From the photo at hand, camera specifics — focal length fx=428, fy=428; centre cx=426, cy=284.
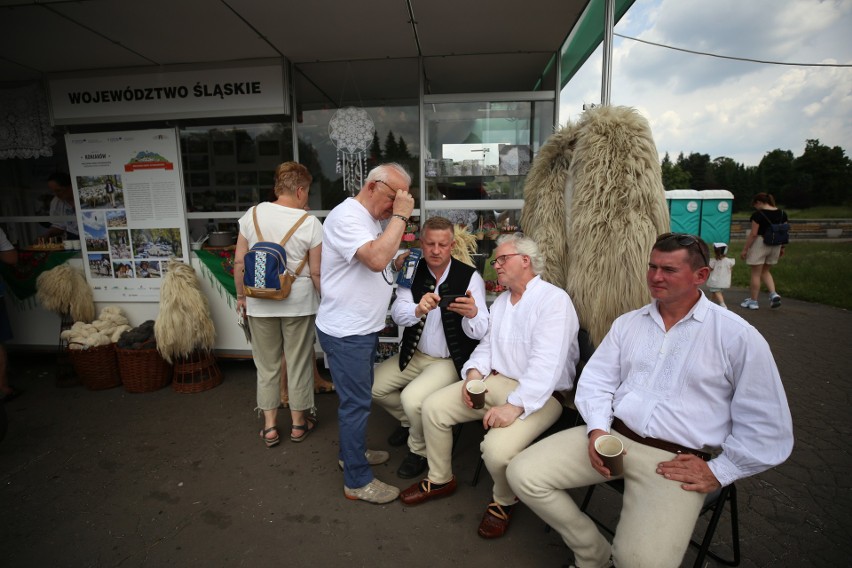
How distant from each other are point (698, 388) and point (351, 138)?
391 cm

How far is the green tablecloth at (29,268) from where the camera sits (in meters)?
4.72

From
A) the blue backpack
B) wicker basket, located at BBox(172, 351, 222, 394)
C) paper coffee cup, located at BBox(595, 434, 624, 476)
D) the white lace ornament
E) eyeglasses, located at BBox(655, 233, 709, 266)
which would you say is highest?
the white lace ornament

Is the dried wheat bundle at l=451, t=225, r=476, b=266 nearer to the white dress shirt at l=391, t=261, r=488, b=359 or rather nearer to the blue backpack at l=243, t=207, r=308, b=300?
the white dress shirt at l=391, t=261, r=488, b=359

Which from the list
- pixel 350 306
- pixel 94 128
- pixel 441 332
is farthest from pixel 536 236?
pixel 94 128

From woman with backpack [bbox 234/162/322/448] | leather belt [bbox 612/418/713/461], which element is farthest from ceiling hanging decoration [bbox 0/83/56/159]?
leather belt [bbox 612/418/713/461]

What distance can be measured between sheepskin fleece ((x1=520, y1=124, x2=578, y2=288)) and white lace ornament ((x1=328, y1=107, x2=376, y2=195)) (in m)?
2.45

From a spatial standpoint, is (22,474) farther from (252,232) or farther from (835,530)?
(835,530)

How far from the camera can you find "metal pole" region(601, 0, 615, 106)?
107 inches

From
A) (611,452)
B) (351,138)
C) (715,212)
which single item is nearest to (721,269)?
(351,138)

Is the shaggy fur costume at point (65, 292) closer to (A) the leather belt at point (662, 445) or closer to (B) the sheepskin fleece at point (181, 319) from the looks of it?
(B) the sheepskin fleece at point (181, 319)

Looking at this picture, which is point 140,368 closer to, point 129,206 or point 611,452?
point 129,206

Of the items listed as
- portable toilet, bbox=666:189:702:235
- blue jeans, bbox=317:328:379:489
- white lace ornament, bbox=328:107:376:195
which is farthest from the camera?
portable toilet, bbox=666:189:702:235

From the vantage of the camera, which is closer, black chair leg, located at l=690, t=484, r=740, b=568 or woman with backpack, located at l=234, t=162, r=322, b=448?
black chair leg, located at l=690, t=484, r=740, b=568

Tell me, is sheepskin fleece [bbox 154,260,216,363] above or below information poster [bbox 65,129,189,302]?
below
